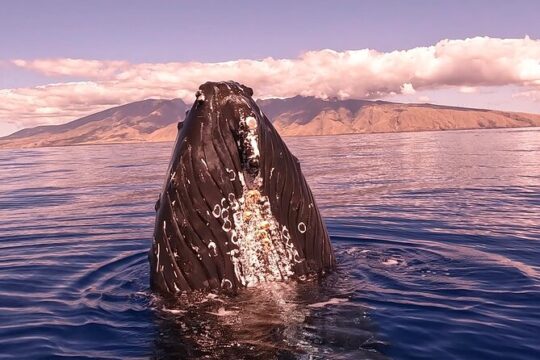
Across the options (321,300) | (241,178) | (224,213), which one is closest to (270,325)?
(321,300)

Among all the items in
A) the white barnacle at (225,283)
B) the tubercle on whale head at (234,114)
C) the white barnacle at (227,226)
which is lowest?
the white barnacle at (225,283)

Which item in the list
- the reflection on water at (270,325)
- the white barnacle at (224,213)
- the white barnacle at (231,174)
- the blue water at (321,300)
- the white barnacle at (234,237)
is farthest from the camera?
the white barnacle at (234,237)

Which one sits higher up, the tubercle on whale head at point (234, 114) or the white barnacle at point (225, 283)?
the tubercle on whale head at point (234, 114)

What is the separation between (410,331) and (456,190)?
44.7 feet

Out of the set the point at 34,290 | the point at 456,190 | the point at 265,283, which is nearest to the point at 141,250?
the point at 34,290

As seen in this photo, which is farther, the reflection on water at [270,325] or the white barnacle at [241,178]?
the white barnacle at [241,178]

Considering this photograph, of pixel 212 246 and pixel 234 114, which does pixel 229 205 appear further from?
pixel 234 114

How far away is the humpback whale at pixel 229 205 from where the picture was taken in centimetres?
494

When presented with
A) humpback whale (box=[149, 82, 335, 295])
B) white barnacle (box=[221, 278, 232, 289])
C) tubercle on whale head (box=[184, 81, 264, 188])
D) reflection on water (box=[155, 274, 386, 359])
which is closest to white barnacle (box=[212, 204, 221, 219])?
humpback whale (box=[149, 82, 335, 295])

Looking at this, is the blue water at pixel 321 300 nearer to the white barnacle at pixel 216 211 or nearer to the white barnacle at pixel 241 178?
the white barnacle at pixel 216 211

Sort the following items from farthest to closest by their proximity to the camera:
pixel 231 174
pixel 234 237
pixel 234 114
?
pixel 234 237 < pixel 231 174 < pixel 234 114

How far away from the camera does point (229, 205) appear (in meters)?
5.14

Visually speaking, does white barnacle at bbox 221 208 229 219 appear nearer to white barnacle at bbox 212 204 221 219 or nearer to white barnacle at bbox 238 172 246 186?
white barnacle at bbox 212 204 221 219

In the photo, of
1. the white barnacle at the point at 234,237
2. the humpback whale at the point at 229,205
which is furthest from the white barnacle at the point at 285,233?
the white barnacle at the point at 234,237
